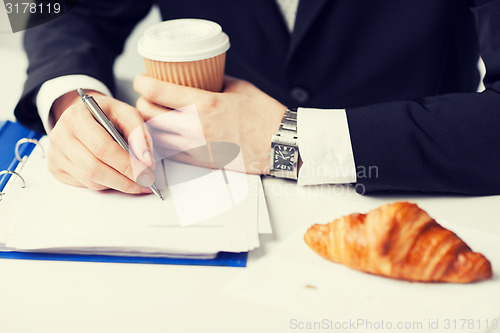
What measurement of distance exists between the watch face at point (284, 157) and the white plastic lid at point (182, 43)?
171 mm

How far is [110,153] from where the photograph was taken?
0.62 metres

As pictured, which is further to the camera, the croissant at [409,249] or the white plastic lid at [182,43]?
the white plastic lid at [182,43]

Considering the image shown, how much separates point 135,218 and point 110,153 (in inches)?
4.2

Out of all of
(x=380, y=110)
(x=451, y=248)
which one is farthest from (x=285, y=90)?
(x=451, y=248)

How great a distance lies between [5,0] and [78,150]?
0.42 meters

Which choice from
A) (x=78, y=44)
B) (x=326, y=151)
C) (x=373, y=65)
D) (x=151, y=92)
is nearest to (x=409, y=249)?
(x=326, y=151)

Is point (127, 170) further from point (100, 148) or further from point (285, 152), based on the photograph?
point (285, 152)

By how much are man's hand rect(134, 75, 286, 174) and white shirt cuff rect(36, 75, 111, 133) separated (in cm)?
15

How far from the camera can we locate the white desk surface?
1.46ft

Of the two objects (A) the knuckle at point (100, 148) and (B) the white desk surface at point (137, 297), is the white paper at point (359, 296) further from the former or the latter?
(A) the knuckle at point (100, 148)

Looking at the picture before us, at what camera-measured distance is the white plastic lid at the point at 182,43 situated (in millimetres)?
633

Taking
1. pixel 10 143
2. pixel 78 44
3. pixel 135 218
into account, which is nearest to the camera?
pixel 135 218

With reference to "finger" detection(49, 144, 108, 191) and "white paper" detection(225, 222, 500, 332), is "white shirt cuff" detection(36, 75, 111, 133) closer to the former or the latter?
"finger" detection(49, 144, 108, 191)

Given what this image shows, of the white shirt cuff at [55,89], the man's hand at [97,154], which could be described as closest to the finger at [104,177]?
the man's hand at [97,154]
